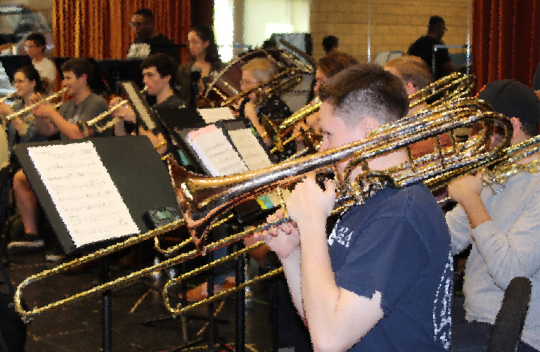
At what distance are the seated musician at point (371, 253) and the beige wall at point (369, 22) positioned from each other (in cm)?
578

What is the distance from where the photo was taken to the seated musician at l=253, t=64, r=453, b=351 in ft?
4.86

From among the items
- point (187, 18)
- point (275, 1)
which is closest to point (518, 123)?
point (275, 1)

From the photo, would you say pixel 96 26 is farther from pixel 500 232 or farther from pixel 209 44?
pixel 500 232

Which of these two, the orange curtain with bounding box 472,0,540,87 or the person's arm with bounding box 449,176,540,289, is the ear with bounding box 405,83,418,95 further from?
the orange curtain with bounding box 472,0,540,87

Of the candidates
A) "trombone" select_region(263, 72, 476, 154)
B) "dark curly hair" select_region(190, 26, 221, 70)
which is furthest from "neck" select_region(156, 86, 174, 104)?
"trombone" select_region(263, 72, 476, 154)

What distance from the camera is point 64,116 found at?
561 cm

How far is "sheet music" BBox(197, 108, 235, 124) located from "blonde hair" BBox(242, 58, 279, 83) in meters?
1.33

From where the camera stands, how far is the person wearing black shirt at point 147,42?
6.71 metres

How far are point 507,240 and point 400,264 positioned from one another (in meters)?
0.78

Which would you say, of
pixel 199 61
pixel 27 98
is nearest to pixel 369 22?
pixel 199 61

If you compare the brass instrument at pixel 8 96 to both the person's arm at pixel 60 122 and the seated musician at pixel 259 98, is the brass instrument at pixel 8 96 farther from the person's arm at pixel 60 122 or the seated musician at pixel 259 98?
the seated musician at pixel 259 98

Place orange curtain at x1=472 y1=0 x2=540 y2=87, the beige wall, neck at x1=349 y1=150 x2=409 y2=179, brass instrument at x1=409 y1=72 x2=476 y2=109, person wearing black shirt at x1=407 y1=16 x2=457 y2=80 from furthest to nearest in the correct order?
the beige wall, person wearing black shirt at x1=407 y1=16 x2=457 y2=80, orange curtain at x1=472 y1=0 x2=540 y2=87, brass instrument at x1=409 y1=72 x2=476 y2=109, neck at x1=349 y1=150 x2=409 y2=179

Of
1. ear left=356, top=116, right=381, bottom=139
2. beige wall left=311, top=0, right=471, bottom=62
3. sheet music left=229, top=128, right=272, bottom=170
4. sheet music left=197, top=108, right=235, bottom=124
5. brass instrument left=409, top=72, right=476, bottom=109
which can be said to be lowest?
sheet music left=229, top=128, right=272, bottom=170

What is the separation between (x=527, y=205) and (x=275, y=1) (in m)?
5.95
